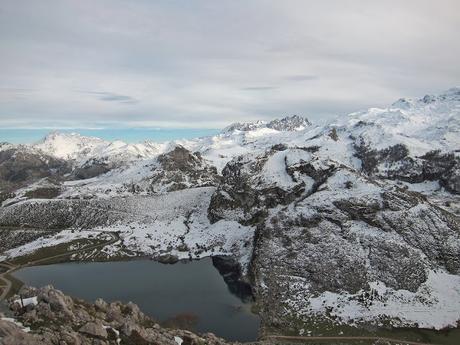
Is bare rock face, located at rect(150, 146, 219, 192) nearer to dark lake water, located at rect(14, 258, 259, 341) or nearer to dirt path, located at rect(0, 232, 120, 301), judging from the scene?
dirt path, located at rect(0, 232, 120, 301)

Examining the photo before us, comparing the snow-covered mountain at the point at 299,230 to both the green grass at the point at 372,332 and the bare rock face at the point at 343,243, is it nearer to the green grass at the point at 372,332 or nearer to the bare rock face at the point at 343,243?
the bare rock face at the point at 343,243

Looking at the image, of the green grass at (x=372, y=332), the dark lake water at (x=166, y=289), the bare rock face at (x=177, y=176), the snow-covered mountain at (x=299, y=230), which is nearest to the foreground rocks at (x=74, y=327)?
the dark lake water at (x=166, y=289)

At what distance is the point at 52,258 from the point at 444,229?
9667 cm

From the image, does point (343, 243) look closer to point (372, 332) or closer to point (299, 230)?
point (299, 230)

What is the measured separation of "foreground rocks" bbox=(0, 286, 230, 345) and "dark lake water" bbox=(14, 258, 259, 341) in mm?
19902

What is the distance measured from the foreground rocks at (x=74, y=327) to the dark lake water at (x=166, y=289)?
19.9m

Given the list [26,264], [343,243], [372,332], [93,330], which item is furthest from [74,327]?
[26,264]

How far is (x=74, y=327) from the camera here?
149 ft

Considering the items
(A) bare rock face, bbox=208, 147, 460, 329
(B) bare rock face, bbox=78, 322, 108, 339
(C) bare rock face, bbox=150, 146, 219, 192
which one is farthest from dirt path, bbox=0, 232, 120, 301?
(B) bare rock face, bbox=78, 322, 108, 339

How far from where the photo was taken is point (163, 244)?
413 ft

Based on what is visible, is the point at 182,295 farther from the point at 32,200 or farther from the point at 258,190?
the point at 32,200

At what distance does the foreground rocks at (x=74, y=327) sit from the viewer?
39.2m

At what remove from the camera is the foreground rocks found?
1544 inches

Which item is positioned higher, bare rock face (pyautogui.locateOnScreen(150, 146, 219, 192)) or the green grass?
bare rock face (pyautogui.locateOnScreen(150, 146, 219, 192))
